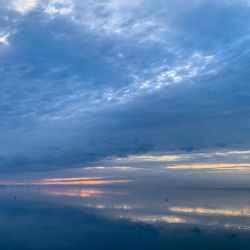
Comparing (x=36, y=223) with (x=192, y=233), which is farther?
(x=36, y=223)

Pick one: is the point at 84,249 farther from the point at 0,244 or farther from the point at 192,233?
the point at 192,233

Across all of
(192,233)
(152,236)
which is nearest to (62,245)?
(152,236)

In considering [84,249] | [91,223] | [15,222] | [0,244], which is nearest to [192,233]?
[84,249]

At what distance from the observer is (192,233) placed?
48.5 metres

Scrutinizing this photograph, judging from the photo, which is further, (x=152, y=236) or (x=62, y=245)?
(x=152, y=236)

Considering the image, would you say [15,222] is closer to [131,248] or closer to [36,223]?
[36,223]

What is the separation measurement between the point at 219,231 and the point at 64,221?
110ft

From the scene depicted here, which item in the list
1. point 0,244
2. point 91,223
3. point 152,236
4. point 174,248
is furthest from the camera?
point 91,223

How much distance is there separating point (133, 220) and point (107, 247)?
83.4 feet

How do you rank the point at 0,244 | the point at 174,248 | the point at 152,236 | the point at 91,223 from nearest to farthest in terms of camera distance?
1. the point at 174,248
2. the point at 0,244
3. the point at 152,236
4. the point at 91,223

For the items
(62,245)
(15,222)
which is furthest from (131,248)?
(15,222)

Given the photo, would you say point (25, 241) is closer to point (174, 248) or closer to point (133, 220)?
point (174, 248)

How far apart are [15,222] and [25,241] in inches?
894

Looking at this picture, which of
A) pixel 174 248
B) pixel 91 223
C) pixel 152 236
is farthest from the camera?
pixel 91 223
